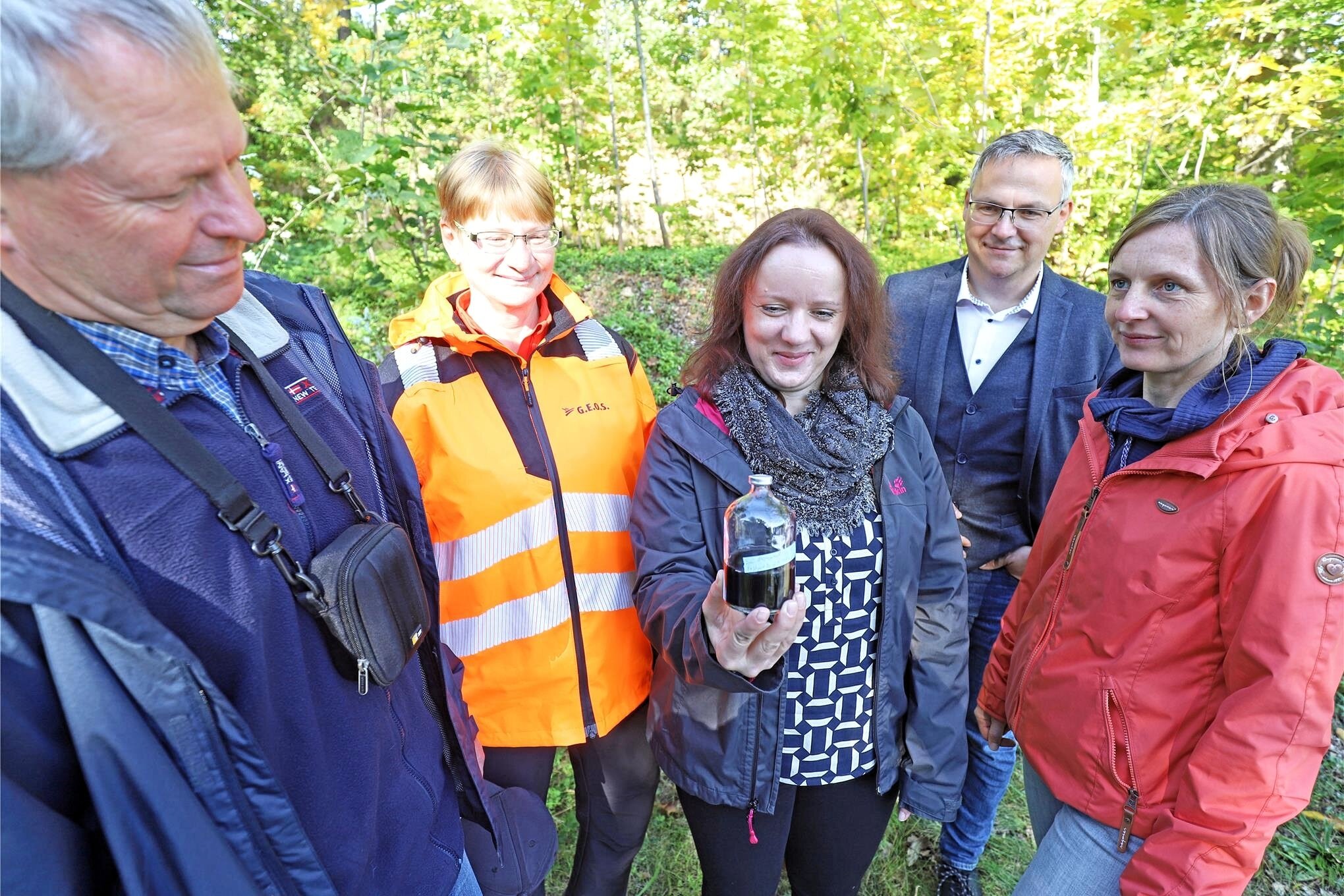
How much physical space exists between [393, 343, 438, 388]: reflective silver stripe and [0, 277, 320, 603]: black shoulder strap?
3.31ft

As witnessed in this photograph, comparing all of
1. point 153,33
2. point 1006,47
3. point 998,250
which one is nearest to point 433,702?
point 153,33

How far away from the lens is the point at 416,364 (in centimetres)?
210

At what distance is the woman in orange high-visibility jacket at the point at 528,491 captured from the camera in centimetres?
205

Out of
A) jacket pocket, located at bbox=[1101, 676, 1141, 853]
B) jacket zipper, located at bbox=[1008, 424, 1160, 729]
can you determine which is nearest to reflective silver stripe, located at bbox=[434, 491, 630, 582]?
jacket zipper, located at bbox=[1008, 424, 1160, 729]

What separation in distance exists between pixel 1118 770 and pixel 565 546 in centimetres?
156

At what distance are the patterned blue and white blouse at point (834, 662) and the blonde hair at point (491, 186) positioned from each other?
1.38 meters

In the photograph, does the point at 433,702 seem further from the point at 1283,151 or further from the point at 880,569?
the point at 1283,151

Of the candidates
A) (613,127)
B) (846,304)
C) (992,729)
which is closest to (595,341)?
(846,304)

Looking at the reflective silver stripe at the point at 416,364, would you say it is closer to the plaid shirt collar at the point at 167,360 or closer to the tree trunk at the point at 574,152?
the plaid shirt collar at the point at 167,360

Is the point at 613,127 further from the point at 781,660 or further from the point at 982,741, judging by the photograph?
the point at 781,660

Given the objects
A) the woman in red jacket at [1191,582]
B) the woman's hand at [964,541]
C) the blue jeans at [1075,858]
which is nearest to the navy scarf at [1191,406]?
the woman in red jacket at [1191,582]

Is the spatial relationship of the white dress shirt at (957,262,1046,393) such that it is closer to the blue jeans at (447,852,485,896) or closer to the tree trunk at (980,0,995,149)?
the blue jeans at (447,852,485,896)

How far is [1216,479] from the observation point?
150 centimetres

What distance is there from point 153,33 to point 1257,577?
2.14 metres
